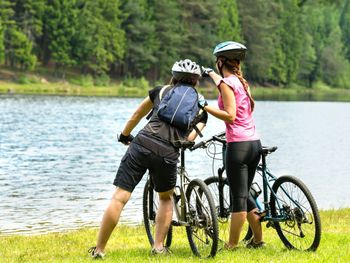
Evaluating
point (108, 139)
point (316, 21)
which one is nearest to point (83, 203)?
point (108, 139)

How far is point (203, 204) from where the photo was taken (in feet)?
27.4

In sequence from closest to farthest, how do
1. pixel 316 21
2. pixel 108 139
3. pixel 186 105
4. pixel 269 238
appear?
pixel 186 105 → pixel 269 238 → pixel 108 139 → pixel 316 21

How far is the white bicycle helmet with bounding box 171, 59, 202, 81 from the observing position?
8336 millimetres

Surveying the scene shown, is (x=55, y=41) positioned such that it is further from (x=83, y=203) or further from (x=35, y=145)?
(x=83, y=203)

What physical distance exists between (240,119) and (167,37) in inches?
4020

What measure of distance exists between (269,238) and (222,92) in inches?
112

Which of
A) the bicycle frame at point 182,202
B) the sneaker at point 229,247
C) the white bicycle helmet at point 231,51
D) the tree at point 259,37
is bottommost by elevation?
the tree at point 259,37

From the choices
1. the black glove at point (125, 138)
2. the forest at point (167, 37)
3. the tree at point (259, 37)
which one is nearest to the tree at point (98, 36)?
the forest at point (167, 37)

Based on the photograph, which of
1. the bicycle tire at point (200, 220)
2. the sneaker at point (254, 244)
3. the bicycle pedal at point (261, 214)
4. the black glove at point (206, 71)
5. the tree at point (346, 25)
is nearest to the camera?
the bicycle tire at point (200, 220)

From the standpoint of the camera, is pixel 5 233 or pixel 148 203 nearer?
pixel 148 203

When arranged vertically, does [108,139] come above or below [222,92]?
below

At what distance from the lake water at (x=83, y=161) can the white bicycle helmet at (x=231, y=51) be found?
710cm

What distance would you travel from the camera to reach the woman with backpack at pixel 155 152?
8.20 m

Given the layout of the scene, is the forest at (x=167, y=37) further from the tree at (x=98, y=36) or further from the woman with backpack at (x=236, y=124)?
the woman with backpack at (x=236, y=124)
